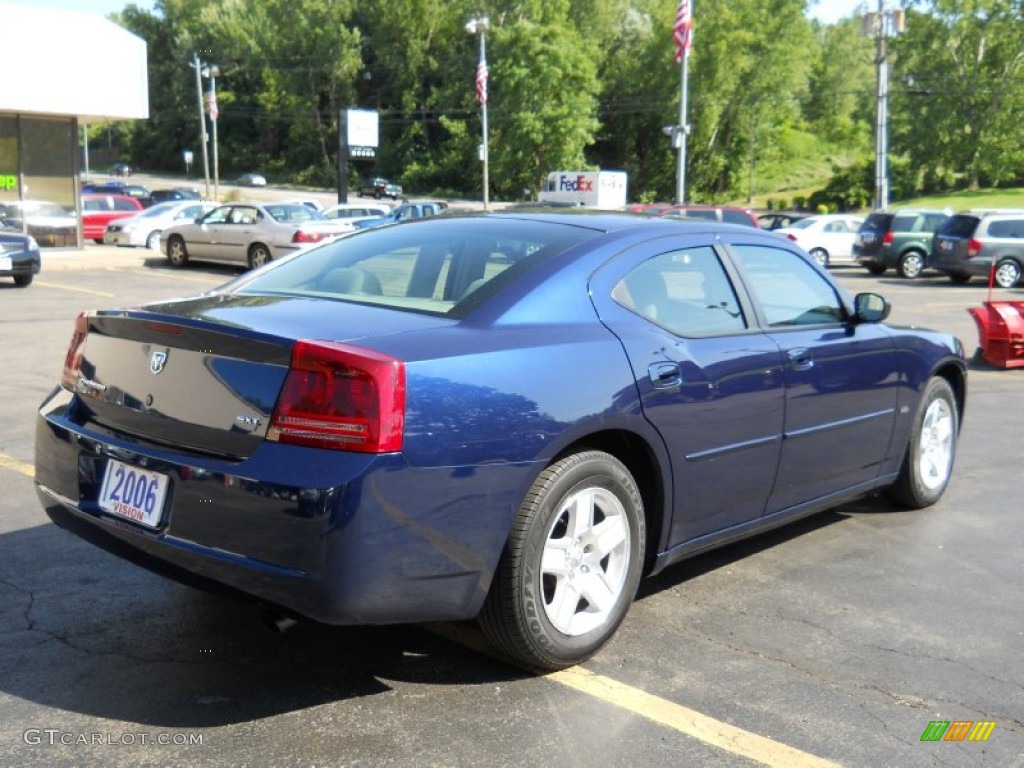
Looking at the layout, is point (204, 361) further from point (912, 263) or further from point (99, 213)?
point (99, 213)

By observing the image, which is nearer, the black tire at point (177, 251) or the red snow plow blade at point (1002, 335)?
the red snow plow blade at point (1002, 335)

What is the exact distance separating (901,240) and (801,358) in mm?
23937

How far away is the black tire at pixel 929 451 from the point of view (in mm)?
5902

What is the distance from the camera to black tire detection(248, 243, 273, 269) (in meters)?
22.6

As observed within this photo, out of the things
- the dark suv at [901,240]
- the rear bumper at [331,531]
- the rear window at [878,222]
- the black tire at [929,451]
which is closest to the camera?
the rear bumper at [331,531]

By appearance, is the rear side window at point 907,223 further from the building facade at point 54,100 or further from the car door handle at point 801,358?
the car door handle at point 801,358

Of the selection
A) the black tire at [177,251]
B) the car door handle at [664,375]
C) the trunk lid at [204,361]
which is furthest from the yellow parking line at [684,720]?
the black tire at [177,251]

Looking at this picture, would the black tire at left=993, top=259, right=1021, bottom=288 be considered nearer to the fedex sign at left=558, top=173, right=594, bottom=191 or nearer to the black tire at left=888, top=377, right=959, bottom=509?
the black tire at left=888, top=377, right=959, bottom=509

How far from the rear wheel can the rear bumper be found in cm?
1956

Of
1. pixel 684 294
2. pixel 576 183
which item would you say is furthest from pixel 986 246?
pixel 576 183

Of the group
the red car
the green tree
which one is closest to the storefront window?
the red car

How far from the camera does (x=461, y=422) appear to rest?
3404 mm

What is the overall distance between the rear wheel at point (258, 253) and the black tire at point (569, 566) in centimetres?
1961

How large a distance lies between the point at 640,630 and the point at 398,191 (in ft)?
230
